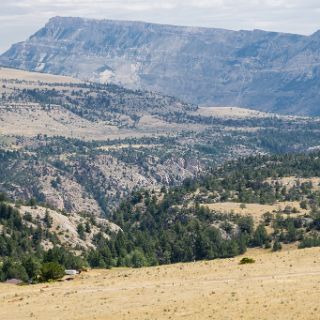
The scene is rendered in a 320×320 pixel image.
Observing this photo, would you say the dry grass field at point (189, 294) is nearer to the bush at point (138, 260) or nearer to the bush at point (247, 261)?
the bush at point (247, 261)

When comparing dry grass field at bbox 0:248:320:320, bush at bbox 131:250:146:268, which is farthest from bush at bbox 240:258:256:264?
bush at bbox 131:250:146:268

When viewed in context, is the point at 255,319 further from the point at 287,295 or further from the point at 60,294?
the point at 60,294

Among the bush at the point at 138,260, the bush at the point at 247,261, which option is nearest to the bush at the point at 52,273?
the bush at the point at 247,261

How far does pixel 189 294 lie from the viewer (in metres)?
85.9

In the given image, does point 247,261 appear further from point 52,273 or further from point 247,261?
point 52,273

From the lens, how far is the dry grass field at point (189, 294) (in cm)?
7669

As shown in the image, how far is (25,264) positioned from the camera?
146 m

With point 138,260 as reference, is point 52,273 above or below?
above

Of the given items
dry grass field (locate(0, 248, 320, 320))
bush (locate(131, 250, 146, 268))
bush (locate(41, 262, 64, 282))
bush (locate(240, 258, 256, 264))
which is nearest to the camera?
A: dry grass field (locate(0, 248, 320, 320))

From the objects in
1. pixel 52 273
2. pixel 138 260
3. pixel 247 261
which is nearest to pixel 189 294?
pixel 247 261

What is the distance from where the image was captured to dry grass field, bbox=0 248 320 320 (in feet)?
252

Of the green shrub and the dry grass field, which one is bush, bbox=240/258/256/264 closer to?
the green shrub

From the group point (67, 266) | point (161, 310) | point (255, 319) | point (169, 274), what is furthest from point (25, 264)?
point (255, 319)

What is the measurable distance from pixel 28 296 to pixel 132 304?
1843 centimetres
